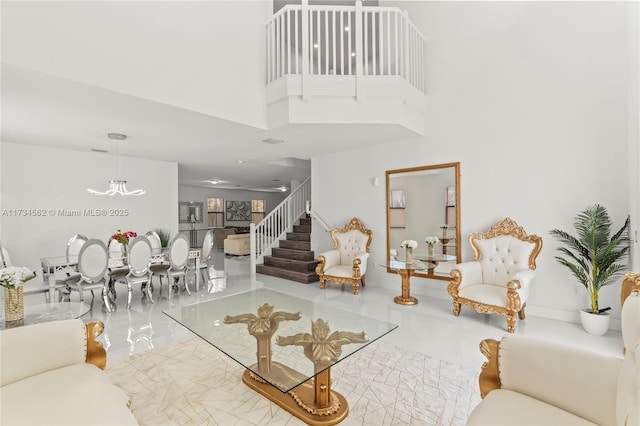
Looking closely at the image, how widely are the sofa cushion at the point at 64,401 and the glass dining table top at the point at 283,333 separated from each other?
609 mm

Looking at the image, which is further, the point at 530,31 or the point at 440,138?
the point at 440,138

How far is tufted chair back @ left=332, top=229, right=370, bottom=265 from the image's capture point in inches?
208

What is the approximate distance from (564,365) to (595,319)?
262 cm

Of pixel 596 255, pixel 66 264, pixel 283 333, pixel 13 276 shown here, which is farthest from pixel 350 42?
pixel 66 264

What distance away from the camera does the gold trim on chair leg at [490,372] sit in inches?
57.9

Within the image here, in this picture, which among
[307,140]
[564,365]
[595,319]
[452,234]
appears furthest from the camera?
[307,140]

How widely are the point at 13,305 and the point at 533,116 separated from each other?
5621mm

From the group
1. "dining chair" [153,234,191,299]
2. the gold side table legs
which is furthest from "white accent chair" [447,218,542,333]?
"dining chair" [153,234,191,299]

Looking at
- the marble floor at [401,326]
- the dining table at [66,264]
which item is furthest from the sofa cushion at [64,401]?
the dining table at [66,264]

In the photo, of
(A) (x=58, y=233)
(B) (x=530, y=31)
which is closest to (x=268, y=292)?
(B) (x=530, y=31)

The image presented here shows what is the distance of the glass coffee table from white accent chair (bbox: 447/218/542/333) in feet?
5.88

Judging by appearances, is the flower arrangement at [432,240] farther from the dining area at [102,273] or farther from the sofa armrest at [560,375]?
the dining area at [102,273]

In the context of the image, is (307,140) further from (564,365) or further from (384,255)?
(564,365)

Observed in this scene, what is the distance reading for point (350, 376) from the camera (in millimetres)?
2332
